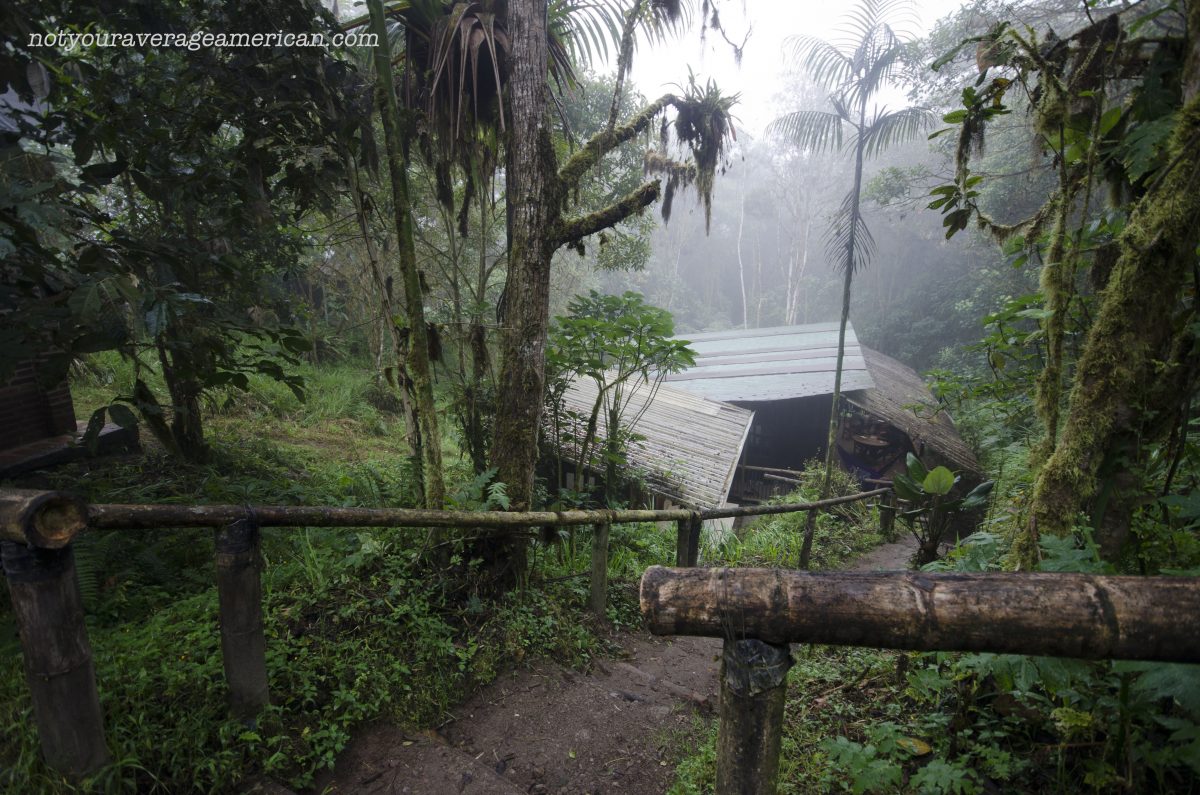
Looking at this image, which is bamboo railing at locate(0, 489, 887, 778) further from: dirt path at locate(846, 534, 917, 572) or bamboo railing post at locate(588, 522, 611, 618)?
dirt path at locate(846, 534, 917, 572)

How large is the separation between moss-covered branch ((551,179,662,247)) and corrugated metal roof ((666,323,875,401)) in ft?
18.0

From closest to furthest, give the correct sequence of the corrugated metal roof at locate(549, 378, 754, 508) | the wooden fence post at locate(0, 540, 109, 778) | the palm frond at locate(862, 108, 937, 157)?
the wooden fence post at locate(0, 540, 109, 778), the corrugated metal roof at locate(549, 378, 754, 508), the palm frond at locate(862, 108, 937, 157)

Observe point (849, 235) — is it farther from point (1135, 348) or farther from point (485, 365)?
point (1135, 348)

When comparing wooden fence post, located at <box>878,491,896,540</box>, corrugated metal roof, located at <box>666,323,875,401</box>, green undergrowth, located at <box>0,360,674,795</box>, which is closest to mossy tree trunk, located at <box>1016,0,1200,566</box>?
green undergrowth, located at <box>0,360,674,795</box>

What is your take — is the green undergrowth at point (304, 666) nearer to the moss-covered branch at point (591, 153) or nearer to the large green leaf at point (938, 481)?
the large green leaf at point (938, 481)

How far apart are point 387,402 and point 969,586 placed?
11.5 meters

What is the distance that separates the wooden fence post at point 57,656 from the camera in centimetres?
152

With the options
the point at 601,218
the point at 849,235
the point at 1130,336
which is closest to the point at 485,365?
the point at 601,218

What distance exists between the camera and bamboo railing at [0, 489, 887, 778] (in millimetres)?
A: 1473

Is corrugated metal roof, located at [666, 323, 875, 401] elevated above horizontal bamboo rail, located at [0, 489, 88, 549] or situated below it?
below

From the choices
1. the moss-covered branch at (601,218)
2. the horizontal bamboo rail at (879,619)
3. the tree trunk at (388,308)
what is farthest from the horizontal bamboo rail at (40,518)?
the moss-covered branch at (601,218)

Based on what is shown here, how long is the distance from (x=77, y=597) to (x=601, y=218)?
2.98m

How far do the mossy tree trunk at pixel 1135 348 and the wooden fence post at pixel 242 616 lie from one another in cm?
288

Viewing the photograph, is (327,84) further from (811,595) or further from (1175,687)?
(1175,687)
